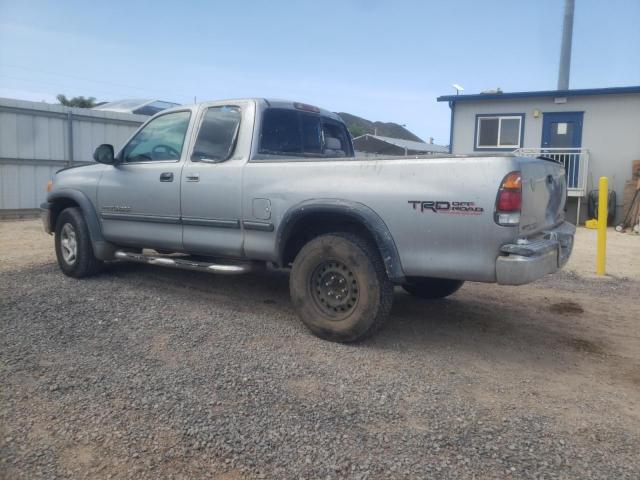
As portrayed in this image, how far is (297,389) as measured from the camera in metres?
3.64

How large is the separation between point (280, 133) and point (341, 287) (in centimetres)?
183

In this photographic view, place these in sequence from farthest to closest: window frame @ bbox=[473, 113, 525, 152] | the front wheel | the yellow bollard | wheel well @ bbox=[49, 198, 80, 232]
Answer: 1. window frame @ bbox=[473, 113, 525, 152]
2. the yellow bollard
3. wheel well @ bbox=[49, 198, 80, 232]
4. the front wheel

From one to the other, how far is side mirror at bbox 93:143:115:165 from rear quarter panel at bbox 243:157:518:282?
2439 mm

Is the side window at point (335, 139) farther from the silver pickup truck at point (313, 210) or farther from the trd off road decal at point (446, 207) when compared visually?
the trd off road decal at point (446, 207)

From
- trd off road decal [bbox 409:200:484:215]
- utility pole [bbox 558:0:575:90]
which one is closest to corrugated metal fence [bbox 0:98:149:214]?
trd off road decal [bbox 409:200:484:215]

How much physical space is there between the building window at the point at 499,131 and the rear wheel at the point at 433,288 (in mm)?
11684

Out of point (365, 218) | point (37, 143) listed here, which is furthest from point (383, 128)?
point (365, 218)

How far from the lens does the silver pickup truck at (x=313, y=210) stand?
3.82 m

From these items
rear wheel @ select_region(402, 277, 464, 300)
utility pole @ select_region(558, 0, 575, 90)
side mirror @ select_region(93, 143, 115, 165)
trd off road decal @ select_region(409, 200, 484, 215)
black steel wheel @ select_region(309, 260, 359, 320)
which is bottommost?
rear wheel @ select_region(402, 277, 464, 300)

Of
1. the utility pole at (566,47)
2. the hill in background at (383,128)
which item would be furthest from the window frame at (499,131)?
the hill in background at (383,128)

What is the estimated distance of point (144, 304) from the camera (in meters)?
5.41

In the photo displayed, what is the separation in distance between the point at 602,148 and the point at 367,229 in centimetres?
1339

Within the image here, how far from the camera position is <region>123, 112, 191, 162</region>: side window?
571 cm

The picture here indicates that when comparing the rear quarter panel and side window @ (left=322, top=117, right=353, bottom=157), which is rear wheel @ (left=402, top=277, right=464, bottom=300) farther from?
side window @ (left=322, top=117, right=353, bottom=157)
